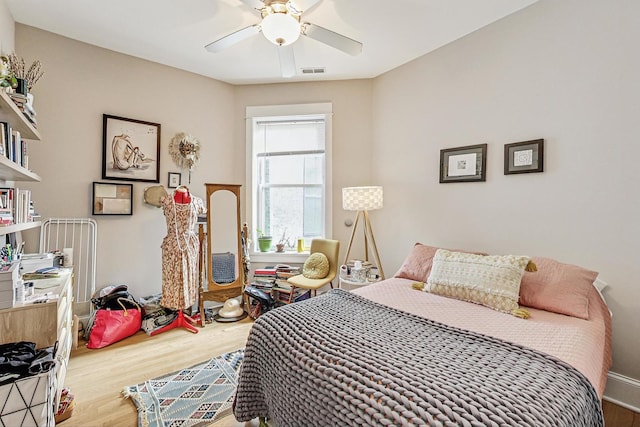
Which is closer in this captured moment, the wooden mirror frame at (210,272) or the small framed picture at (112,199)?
the small framed picture at (112,199)

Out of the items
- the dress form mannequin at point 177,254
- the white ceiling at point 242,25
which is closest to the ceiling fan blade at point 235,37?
the white ceiling at point 242,25

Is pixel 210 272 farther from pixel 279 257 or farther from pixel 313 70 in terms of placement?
pixel 313 70

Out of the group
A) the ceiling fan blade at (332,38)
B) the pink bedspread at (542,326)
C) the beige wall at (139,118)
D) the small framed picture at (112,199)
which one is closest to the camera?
the pink bedspread at (542,326)

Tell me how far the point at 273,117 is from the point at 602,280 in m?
3.50

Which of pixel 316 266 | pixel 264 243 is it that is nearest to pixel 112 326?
pixel 264 243

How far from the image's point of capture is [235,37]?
217 cm

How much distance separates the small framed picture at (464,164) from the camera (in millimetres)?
2602

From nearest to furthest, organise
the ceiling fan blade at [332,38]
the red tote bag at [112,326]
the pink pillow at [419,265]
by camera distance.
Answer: the ceiling fan blade at [332,38], the pink pillow at [419,265], the red tote bag at [112,326]

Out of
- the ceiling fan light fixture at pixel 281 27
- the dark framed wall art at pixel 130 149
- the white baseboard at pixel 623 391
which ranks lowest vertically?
the white baseboard at pixel 623 391

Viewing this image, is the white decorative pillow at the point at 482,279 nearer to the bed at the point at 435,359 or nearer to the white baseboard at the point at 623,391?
the bed at the point at 435,359

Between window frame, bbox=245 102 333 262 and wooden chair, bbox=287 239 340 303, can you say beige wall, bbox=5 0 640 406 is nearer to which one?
window frame, bbox=245 102 333 262

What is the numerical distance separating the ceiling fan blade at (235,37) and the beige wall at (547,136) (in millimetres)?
1813

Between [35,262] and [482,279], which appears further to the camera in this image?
[35,262]

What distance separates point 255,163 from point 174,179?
3.25 ft
